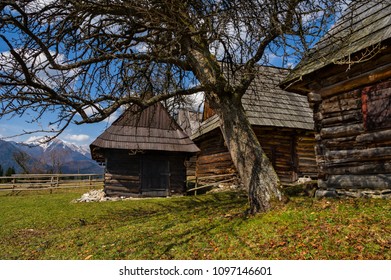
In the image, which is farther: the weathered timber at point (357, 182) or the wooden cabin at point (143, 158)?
the wooden cabin at point (143, 158)

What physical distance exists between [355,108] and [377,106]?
521 millimetres

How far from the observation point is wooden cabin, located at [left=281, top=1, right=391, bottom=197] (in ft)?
19.5

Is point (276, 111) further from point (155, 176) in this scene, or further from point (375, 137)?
point (375, 137)

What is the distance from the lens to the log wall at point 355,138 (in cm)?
599

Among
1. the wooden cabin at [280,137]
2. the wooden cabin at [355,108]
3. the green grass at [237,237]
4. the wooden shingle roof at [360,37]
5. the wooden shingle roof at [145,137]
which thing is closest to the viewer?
the green grass at [237,237]

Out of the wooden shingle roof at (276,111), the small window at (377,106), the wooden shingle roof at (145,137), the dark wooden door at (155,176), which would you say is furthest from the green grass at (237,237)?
the wooden shingle roof at (276,111)

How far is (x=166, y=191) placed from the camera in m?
14.1

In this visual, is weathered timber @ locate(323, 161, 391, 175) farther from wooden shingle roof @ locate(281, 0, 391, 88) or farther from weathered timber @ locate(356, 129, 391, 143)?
wooden shingle roof @ locate(281, 0, 391, 88)

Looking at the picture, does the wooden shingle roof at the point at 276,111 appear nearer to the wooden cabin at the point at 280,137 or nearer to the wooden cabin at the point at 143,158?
the wooden cabin at the point at 280,137

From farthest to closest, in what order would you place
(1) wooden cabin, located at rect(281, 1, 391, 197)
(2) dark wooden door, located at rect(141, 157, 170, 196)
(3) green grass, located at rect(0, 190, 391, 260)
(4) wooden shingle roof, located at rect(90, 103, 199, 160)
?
(2) dark wooden door, located at rect(141, 157, 170, 196), (4) wooden shingle roof, located at rect(90, 103, 199, 160), (1) wooden cabin, located at rect(281, 1, 391, 197), (3) green grass, located at rect(0, 190, 391, 260)

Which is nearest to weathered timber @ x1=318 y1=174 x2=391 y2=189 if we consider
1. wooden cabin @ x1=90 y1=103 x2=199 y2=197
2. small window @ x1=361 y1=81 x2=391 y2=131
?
small window @ x1=361 y1=81 x2=391 y2=131
